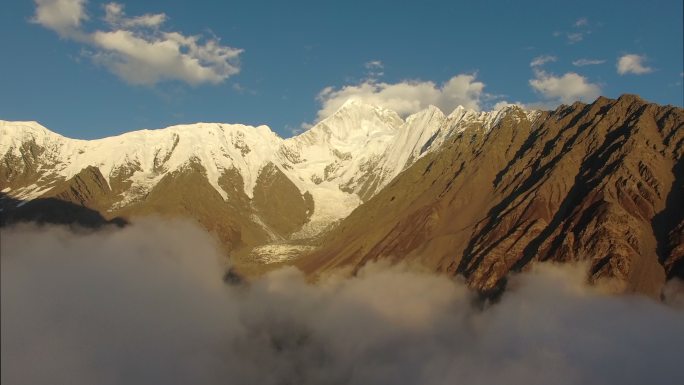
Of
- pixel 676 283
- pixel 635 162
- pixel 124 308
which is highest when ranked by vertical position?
pixel 635 162

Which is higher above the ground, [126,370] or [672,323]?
[672,323]

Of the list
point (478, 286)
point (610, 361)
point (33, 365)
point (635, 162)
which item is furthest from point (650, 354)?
point (33, 365)

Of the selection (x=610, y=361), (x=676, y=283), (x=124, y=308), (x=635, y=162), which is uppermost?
(x=635, y=162)

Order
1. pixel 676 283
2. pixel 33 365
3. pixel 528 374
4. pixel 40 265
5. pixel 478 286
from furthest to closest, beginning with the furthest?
pixel 478 286 < pixel 676 283 < pixel 528 374 < pixel 40 265 < pixel 33 365

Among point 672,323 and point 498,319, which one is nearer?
point 672,323

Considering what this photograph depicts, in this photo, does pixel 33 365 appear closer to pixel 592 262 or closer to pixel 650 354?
pixel 650 354

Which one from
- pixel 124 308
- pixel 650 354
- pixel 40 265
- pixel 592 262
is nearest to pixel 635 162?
pixel 592 262

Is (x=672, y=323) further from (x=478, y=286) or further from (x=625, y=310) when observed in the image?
(x=478, y=286)

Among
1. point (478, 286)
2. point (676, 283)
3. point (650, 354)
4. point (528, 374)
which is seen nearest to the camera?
point (650, 354)

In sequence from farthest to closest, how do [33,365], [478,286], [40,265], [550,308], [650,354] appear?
1. [478,286]
2. [550,308]
3. [650,354]
4. [40,265]
5. [33,365]
